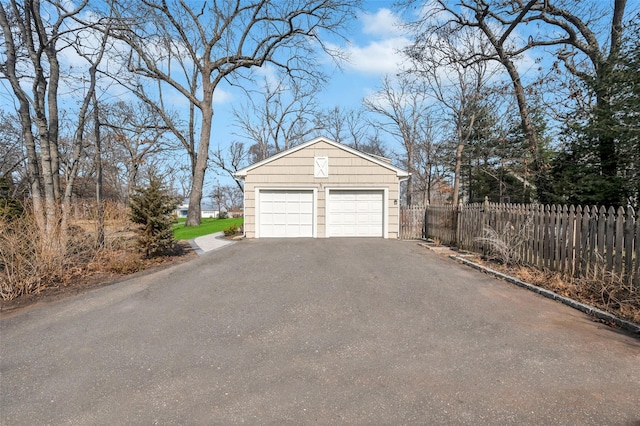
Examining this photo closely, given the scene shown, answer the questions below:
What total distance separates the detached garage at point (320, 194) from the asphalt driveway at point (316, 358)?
6928 mm

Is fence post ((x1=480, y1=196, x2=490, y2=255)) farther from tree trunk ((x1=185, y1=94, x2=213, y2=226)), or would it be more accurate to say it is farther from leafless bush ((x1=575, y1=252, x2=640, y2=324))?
tree trunk ((x1=185, y1=94, x2=213, y2=226))

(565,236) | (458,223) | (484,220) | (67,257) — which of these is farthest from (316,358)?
(458,223)

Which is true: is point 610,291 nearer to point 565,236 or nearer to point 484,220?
point 565,236

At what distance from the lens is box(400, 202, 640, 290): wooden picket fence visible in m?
5.06

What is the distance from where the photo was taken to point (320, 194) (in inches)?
517

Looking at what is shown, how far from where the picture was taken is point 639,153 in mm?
7992

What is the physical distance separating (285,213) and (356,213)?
2924 mm

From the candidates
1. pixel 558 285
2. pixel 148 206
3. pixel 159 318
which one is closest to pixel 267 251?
pixel 148 206

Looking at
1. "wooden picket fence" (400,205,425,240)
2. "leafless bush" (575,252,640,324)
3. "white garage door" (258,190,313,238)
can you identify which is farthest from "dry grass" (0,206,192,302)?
"leafless bush" (575,252,640,324)

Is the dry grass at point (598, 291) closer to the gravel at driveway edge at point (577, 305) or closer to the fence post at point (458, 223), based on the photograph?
the gravel at driveway edge at point (577, 305)

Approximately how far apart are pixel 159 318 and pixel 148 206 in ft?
16.1

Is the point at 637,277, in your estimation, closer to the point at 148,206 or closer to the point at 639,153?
the point at 639,153

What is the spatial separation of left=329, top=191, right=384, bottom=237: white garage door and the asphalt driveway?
7016 mm

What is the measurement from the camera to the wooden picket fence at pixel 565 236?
506 cm
